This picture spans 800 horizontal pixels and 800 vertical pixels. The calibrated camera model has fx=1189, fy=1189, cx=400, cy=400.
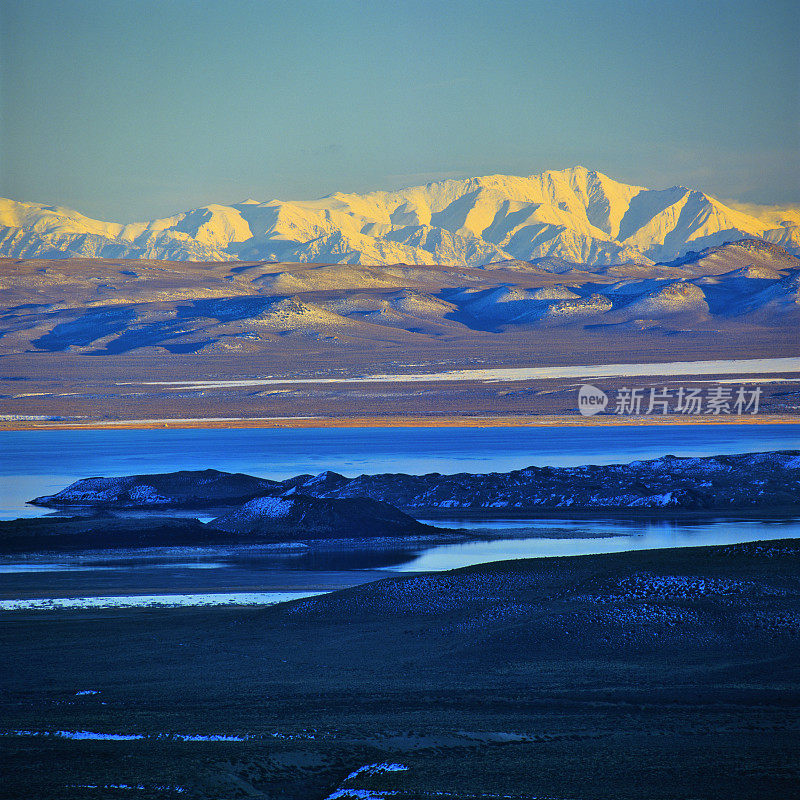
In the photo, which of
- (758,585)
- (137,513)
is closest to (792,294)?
(137,513)

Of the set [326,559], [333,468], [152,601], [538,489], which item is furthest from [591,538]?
[333,468]

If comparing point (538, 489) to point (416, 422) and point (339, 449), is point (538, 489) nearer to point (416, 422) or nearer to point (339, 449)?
point (339, 449)

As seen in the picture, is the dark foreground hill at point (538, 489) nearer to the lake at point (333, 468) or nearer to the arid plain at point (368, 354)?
the lake at point (333, 468)

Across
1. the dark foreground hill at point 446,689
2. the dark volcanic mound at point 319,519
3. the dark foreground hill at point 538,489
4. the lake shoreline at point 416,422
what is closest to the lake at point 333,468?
the dark volcanic mound at point 319,519

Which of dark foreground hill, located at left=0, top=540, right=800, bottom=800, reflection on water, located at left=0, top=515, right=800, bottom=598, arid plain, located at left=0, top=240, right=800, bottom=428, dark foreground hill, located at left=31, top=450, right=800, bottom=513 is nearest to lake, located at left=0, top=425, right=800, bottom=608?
reflection on water, located at left=0, top=515, right=800, bottom=598

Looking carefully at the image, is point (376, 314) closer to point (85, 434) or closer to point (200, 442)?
point (85, 434)

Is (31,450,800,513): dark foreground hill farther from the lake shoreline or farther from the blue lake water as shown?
the lake shoreline
